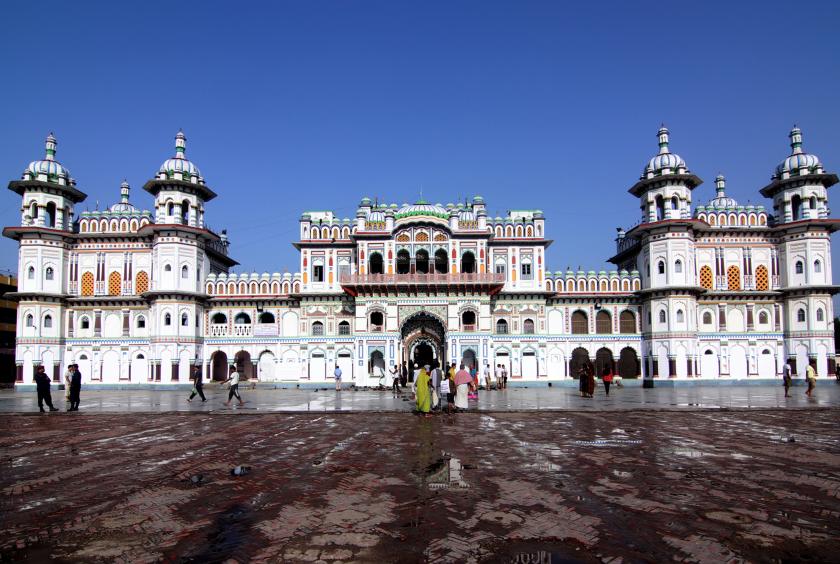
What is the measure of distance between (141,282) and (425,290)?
2029 cm

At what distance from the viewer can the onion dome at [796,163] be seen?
40.5m

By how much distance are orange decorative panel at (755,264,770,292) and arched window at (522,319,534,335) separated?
52.5ft

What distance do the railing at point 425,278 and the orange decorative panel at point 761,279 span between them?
18.4 m

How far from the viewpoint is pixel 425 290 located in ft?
134

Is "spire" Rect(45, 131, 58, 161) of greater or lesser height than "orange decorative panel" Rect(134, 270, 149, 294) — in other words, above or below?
above

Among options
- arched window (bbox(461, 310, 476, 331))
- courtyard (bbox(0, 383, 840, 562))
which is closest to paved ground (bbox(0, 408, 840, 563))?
courtyard (bbox(0, 383, 840, 562))

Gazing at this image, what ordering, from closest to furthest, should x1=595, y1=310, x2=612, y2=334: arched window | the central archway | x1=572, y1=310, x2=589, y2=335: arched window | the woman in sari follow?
the woman in sari
the central archway
x1=595, y1=310, x2=612, y2=334: arched window
x1=572, y1=310, x2=589, y2=335: arched window

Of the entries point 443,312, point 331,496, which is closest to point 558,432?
point 331,496

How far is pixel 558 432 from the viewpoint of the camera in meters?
13.9

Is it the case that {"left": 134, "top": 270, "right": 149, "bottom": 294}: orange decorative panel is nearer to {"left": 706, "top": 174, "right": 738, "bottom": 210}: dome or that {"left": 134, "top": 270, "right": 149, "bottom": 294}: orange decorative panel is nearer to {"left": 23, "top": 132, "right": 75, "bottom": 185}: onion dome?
{"left": 23, "top": 132, "right": 75, "bottom": 185}: onion dome

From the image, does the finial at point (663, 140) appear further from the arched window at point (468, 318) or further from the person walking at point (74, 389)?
the person walking at point (74, 389)

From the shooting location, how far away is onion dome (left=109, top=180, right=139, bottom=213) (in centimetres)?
4341

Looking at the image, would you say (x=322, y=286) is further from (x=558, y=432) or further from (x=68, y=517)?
(x=68, y=517)

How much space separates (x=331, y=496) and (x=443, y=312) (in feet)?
109
